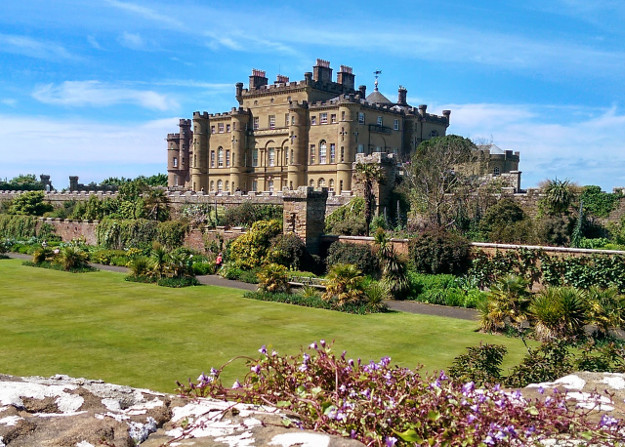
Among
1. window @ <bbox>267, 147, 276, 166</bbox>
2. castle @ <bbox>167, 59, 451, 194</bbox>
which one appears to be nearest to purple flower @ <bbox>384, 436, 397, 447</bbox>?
castle @ <bbox>167, 59, 451, 194</bbox>

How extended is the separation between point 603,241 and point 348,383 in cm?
2885

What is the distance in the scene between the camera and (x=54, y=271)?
30.1m

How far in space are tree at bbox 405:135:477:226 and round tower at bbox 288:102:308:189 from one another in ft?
56.1

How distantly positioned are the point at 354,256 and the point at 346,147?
31311 mm

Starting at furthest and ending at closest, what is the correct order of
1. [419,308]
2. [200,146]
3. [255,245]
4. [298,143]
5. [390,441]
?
[200,146], [298,143], [255,245], [419,308], [390,441]

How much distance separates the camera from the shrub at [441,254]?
2358 centimetres

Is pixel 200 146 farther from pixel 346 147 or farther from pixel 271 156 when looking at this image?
pixel 346 147

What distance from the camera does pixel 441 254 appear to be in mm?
23656

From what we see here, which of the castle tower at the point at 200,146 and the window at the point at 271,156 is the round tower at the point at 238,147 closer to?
the window at the point at 271,156

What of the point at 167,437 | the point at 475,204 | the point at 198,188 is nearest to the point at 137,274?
the point at 475,204

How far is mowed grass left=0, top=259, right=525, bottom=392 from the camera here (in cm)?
1239

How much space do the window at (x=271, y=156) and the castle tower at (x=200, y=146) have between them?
885 cm

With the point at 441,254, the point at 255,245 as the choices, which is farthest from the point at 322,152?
the point at 441,254

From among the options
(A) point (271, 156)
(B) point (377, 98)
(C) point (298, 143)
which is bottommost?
(A) point (271, 156)
